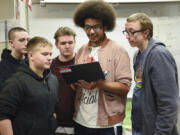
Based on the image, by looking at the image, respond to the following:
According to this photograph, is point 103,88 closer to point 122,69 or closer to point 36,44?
point 122,69

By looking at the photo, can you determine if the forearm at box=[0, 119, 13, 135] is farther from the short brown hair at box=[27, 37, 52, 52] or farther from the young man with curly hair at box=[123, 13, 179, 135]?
the young man with curly hair at box=[123, 13, 179, 135]

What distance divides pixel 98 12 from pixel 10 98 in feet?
2.73

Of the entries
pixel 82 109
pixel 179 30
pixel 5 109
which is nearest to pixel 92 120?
pixel 82 109

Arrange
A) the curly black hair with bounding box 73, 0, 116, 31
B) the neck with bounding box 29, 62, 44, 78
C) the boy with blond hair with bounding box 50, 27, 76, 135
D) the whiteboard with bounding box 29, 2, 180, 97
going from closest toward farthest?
the neck with bounding box 29, 62, 44, 78, the curly black hair with bounding box 73, 0, 116, 31, the boy with blond hair with bounding box 50, 27, 76, 135, the whiteboard with bounding box 29, 2, 180, 97

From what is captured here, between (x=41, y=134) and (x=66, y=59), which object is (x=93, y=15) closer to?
(x=66, y=59)

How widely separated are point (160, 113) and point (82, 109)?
21.1 inches

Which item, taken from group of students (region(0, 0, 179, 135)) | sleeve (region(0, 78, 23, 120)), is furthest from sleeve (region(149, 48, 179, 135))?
sleeve (region(0, 78, 23, 120))

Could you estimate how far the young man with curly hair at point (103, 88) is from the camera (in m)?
1.33

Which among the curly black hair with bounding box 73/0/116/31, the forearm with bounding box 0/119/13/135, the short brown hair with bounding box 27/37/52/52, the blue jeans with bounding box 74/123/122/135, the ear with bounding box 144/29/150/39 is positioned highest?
the curly black hair with bounding box 73/0/116/31

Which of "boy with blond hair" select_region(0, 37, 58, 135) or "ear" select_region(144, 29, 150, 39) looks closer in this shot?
"boy with blond hair" select_region(0, 37, 58, 135)

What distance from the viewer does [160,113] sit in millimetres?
1149

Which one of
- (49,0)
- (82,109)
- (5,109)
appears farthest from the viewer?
(49,0)

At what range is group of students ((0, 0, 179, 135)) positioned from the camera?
1135 millimetres

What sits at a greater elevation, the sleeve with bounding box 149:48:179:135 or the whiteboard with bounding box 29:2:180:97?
the whiteboard with bounding box 29:2:180:97
